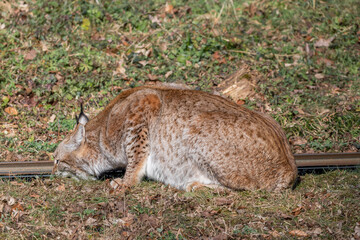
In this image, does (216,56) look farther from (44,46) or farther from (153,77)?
(44,46)

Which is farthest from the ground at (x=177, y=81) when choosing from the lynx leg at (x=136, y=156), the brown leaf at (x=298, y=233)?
the lynx leg at (x=136, y=156)

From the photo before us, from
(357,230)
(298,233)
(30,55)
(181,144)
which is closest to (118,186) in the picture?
(181,144)

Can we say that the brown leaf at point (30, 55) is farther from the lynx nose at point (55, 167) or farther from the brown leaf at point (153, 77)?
the lynx nose at point (55, 167)

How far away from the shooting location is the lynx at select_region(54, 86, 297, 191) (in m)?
6.03

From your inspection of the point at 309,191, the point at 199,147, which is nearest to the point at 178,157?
the point at 199,147

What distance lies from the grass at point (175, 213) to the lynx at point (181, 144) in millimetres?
219

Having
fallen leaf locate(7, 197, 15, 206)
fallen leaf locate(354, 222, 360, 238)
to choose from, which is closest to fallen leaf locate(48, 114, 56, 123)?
fallen leaf locate(7, 197, 15, 206)

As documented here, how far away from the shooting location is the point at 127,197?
6.01 m

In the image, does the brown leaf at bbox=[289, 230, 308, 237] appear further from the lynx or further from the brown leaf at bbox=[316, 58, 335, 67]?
the brown leaf at bbox=[316, 58, 335, 67]

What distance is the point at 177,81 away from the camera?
9852 mm

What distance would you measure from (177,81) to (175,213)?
187 inches

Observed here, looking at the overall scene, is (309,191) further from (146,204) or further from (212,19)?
(212,19)

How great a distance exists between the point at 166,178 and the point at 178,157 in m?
0.38

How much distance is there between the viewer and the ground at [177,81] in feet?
17.3
